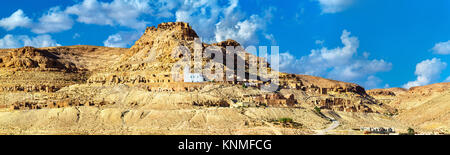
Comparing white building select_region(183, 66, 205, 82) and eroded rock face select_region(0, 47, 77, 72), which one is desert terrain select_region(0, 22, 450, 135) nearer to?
eroded rock face select_region(0, 47, 77, 72)

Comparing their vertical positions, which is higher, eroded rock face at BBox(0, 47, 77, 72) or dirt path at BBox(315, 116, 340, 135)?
eroded rock face at BBox(0, 47, 77, 72)

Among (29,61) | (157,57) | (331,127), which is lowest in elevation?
(331,127)

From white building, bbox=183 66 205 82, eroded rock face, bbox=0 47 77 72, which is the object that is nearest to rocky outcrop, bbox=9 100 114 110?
white building, bbox=183 66 205 82

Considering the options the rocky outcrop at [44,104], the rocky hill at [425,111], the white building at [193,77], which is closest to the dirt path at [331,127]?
the rocky hill at [425,111]

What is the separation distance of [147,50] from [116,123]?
4226 centimetres

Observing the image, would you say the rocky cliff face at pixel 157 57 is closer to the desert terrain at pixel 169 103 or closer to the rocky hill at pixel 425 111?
the desert terrain at pixel 169 103

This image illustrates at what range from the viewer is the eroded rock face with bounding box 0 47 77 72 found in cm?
10100

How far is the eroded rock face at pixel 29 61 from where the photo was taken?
331 ft

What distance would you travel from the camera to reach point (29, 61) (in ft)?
336

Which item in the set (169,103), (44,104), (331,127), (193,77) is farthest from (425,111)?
(44,104)

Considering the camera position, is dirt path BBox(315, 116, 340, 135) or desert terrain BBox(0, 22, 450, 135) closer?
dirt path BBox(315, 116, 340, 135)

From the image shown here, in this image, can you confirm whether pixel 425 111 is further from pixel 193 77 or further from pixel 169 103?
pixel 169 103
